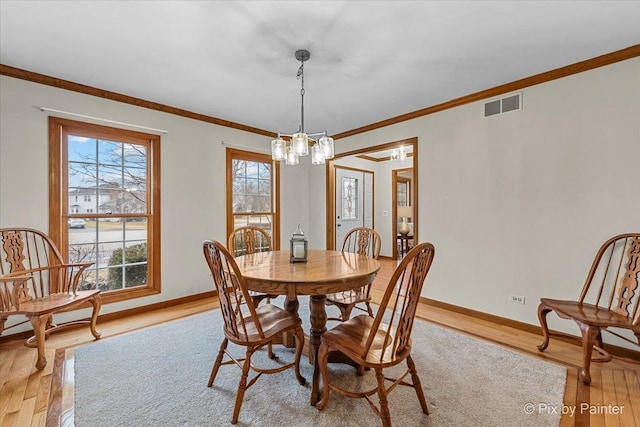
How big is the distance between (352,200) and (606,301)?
4226 millimetres

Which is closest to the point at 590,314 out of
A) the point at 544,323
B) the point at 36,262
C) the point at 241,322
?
the point at 544,323

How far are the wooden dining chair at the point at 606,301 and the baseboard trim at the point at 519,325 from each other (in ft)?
0.45

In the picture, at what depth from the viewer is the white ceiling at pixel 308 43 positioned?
1.82 meters

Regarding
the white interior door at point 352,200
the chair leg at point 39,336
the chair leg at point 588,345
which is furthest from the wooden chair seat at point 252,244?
the chair leg at point 588,345

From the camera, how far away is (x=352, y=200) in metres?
6.12

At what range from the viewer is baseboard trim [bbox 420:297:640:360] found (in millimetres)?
2285

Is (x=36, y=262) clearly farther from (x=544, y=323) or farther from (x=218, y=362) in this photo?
(x=544, y=323)

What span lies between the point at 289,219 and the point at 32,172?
311 cm

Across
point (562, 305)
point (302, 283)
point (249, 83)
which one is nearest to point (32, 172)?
point (249, 83)

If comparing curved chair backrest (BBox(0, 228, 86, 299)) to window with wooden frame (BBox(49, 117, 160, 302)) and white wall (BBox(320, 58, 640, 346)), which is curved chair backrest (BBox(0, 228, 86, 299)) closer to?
window with wooden frame (BBox(49, 117, 160, 302))

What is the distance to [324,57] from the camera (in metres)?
2.35

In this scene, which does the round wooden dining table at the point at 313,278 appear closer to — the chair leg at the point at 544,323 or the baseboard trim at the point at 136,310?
the chair leg at the point at 544,323

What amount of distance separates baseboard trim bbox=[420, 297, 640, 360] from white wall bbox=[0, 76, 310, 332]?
2508 mm

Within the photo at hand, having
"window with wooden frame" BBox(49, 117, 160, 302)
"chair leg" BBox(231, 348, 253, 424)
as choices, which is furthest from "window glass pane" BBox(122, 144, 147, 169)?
"chair leg" BBox(231, 348, 253, 424)
